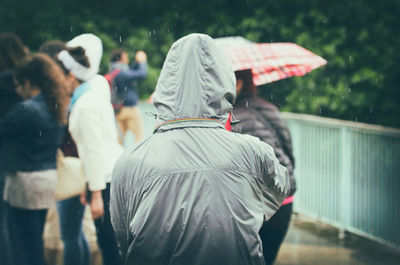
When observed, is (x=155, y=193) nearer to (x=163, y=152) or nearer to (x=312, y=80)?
(x=163, y=152)

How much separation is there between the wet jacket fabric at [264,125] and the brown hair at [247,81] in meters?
0.06

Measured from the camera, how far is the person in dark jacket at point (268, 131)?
440 cm

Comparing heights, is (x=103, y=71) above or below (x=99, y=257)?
above

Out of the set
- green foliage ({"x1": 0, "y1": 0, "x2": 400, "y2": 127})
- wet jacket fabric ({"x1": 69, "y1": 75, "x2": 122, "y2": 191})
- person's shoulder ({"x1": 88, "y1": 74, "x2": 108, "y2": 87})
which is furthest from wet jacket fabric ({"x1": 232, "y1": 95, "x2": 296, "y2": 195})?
green foliage ({"x1": 0, "y1": 0, "x2": 400, "y2": 127})

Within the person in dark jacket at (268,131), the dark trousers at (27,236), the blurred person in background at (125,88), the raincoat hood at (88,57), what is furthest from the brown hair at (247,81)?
the blurred person in background at (125,88)


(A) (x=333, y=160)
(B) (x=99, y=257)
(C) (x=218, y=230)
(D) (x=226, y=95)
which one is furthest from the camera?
(A) (x=333, y=160)

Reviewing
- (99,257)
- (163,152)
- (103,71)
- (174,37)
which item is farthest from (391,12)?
(163,152)

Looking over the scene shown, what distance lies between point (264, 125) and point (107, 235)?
1.45 metres

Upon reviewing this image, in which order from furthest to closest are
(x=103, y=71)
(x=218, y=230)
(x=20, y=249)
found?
(x=103, y=71) < (x=20, y=249) < (x=218, y=230)

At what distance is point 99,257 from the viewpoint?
6.47 m

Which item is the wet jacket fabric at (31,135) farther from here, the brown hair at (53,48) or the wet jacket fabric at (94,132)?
the brown hair at (53,48)

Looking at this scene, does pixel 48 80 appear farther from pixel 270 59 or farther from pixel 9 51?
pixel 270 59

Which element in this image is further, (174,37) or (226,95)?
(174,37)

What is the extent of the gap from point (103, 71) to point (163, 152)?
13101 mm
